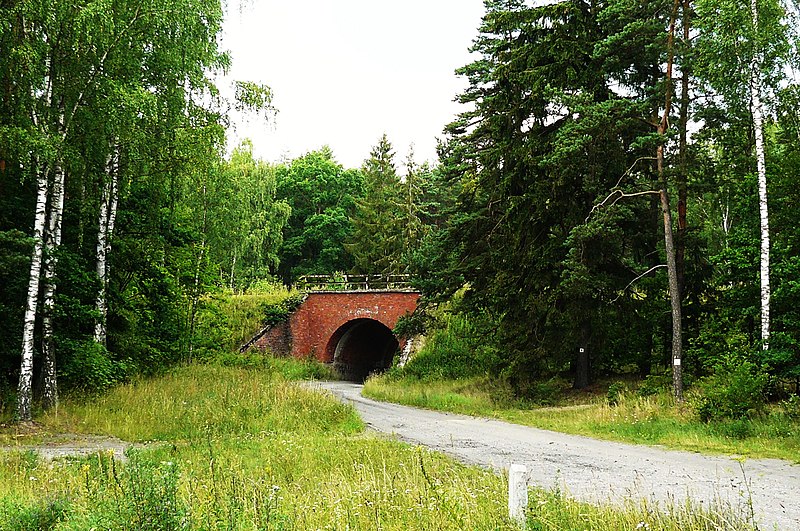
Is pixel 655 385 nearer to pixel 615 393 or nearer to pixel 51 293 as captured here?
pixel 615 393

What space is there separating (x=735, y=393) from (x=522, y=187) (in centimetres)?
852

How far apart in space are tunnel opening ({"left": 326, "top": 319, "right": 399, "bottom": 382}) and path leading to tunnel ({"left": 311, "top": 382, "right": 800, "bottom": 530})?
21.0 metres

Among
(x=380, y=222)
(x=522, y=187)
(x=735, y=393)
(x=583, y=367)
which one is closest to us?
(x=735, y=393)

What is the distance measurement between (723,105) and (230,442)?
12.6 meters

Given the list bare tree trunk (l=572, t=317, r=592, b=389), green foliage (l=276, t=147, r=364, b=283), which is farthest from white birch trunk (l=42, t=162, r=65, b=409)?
green foliage (l=276, t=147, r=364, b=283)

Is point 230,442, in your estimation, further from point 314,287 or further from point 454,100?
point 314,287

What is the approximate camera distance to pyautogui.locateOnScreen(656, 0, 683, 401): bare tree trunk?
15.3m

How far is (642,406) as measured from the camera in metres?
15.1

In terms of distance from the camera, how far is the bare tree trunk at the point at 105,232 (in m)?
14.8

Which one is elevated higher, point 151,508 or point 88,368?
point 88,368

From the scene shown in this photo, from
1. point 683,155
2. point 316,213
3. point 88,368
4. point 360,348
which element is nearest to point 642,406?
point 683,155

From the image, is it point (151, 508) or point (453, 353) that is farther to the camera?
point (453, 353)

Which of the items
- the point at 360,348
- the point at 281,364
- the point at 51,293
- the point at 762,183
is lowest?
the point at 281,364

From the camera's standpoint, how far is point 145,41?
13.5 metres
